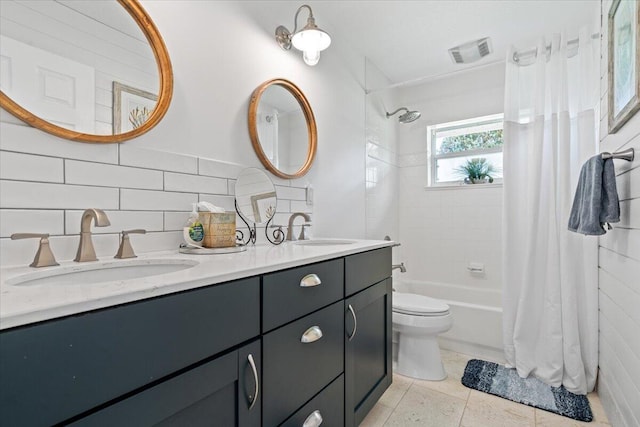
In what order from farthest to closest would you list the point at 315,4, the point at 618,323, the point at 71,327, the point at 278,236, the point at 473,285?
1. the point at 473,285
2. the point at 315,4
3. the point at 278,236
4. the point at 618,323
5. the point at 71,327

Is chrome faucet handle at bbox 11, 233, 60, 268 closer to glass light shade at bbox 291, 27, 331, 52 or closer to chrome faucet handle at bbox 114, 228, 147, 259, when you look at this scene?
chrome faucet handle at bbox 114, 228, 147, 259

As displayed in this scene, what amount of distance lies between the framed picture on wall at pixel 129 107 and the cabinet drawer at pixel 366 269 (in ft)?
3.00

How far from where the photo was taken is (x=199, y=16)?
1.32 meters

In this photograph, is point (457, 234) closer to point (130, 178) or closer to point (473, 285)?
point (473, 285)

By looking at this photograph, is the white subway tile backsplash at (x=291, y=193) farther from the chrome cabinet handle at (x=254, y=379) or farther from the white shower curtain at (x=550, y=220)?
the white shower curtain at (x=550, y=220)

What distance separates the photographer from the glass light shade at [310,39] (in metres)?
1.58

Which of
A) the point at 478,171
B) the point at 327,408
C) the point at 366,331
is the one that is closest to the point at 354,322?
the point at 366,331

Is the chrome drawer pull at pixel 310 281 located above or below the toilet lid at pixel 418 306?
above

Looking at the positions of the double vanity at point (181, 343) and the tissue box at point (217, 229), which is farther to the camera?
the tissue box at point (217, 229)

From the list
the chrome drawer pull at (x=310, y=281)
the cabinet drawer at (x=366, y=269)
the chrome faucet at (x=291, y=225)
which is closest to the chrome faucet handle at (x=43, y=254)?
the chrome drawer pull at (x=310, y=281)

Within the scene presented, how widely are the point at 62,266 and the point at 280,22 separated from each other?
156cm

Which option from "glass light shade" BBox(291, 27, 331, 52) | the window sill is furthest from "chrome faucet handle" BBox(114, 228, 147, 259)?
the window sill

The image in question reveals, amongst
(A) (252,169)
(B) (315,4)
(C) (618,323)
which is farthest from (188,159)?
(C) (618,323)

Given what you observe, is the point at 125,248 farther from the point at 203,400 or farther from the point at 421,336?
the point at 421,336
